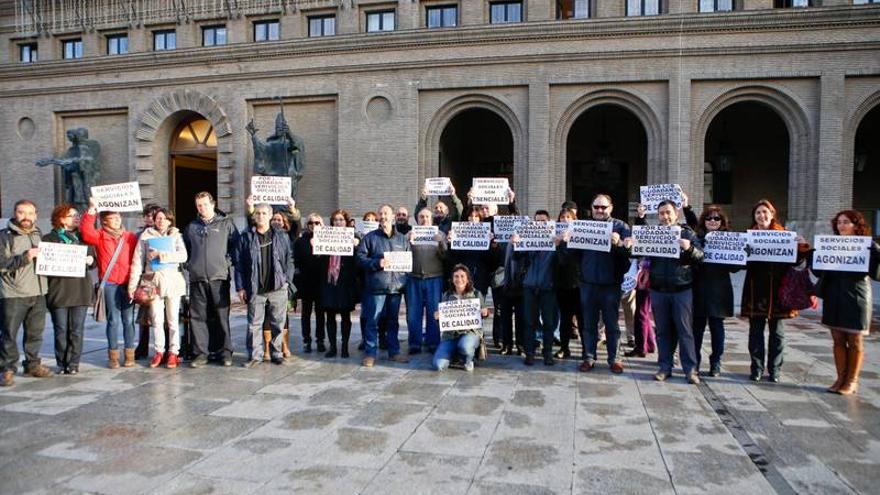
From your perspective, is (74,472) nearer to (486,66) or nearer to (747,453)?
(747,453)

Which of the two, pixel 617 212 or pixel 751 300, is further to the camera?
pixel 617 212

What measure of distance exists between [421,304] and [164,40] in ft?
67.6

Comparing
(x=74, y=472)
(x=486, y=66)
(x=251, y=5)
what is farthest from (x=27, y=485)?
(x=251, y=5)

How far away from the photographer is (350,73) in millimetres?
19625

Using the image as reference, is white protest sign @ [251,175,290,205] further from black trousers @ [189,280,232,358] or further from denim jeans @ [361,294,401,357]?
denim jeans @ [361,294,401,357]

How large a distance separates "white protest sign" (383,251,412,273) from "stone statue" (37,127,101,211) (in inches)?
738

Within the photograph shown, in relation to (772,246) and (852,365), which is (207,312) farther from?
(852,365)

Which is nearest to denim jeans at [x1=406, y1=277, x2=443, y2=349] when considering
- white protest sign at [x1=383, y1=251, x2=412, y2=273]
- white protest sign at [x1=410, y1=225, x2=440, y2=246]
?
white protest sign at [x1=383, y1=251, x2=412, y2=273]

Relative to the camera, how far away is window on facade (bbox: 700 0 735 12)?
60.2ft

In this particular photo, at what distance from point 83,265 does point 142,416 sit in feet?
7.95

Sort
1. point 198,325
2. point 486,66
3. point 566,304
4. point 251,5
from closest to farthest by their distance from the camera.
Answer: point 198,325
point 566,304
point 486,66
point 251,5

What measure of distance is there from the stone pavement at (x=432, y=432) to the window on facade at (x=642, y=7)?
14874 mm

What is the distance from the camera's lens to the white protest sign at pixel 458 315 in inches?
279

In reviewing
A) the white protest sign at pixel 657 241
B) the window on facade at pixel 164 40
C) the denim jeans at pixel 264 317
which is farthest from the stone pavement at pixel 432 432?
the window on facade at pixel 164 40
